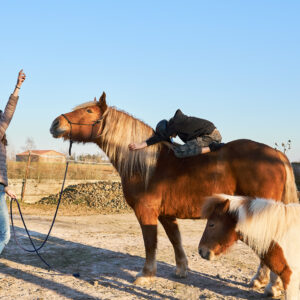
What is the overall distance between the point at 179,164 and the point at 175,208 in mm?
613

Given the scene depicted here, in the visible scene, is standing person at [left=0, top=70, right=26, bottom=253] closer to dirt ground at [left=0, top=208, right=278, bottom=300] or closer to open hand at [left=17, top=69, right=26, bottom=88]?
open hand at [left=17, top=69, right=26, bottom=88]

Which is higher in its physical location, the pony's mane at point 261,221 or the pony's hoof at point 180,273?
the pony's mane at point 261,221

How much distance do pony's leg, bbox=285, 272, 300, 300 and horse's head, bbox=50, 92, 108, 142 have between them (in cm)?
316

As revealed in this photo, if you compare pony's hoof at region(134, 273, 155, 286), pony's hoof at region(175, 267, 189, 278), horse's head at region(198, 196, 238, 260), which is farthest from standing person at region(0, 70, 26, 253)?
horse's head at region(198, 196, 238, 260)

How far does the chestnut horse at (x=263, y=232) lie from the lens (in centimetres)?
289

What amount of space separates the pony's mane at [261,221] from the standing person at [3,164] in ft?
9.48

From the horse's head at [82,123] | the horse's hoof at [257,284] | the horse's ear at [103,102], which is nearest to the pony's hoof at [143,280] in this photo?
the horse's hoof at [257,284]

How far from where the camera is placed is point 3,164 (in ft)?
14.0

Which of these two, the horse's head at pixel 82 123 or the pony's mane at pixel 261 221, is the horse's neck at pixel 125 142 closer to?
the horse's head at pixel 82 123

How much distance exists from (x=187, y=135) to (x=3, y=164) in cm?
254

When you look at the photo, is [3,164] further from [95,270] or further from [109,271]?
[109,271]

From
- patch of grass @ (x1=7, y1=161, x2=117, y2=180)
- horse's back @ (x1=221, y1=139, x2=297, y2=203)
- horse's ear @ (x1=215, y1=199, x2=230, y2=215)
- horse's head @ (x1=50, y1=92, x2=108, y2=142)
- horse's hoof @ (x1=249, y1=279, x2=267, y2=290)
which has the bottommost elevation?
horse's hoof @ (x1=249, y1=279, x2=267, y2=290)

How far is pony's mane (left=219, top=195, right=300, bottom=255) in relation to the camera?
2.92m

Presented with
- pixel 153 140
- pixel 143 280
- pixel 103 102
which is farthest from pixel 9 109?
pixel 143 280
